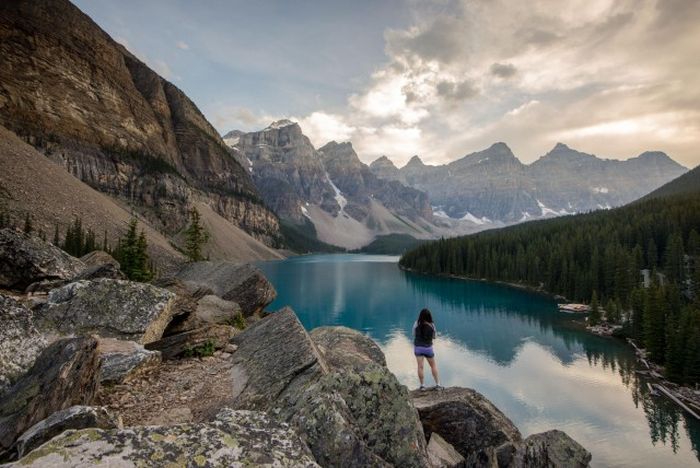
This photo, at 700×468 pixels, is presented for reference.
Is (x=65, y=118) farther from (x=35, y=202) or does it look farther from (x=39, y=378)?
(x=39, y=378)

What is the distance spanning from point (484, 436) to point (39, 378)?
12.3 meters

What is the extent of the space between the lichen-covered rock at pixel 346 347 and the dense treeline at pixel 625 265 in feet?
141

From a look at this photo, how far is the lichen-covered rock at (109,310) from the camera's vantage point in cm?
1193

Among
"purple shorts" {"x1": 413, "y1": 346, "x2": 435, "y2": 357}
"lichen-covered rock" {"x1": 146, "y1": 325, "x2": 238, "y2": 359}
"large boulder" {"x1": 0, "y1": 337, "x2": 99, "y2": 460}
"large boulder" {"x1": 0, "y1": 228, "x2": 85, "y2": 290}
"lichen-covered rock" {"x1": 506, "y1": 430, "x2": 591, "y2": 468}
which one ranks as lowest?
"lichen-covered rock" {"x1": 506, "y1": 430, "x2": 591, "y2": 468}

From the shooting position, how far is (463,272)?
6112 inches

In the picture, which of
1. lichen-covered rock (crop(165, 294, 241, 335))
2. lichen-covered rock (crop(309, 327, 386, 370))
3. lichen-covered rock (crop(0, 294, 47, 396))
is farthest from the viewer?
lichen-covered rock (crop(165, 294, 241, 335))

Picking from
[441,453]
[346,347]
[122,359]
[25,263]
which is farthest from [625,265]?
[25,263]

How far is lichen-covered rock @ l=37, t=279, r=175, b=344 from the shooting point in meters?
11.9

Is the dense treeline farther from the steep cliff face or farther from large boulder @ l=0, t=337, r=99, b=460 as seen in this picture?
the steep cliff face

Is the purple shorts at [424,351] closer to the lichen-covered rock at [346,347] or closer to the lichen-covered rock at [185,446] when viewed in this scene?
the lichen-covered rock at [346,347]

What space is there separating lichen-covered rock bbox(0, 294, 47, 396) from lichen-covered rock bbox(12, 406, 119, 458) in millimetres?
3435

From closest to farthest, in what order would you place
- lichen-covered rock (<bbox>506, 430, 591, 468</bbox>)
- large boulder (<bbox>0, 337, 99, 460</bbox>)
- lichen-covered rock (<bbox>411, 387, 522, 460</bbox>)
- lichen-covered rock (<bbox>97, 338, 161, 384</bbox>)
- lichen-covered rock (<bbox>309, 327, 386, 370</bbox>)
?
large boulder (<bbox>0, 337, 99, 460</bbox>) < lichen-covered rock (<bbox>506, 430, 591, 468</bbox>) < lichen-covered rock (<bbox>97, 338, 161, 384</bbox>) < lichen-covered rock (<bbox>411, 387, 522, 460</bbox>) < lichen-covered rock (<bbox>309, 327, 386, 370</bbox>)

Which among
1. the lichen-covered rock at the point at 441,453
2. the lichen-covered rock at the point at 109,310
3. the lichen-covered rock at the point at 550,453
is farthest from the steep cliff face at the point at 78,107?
the lichen-covered rock at the point at 550,453

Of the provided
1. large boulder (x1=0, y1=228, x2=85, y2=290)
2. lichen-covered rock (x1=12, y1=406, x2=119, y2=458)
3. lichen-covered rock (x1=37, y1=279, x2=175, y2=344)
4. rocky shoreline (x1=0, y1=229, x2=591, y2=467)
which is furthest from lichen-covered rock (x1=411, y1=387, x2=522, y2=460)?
large boulder (x1=0, y1=228, x2=85, y2=290)
